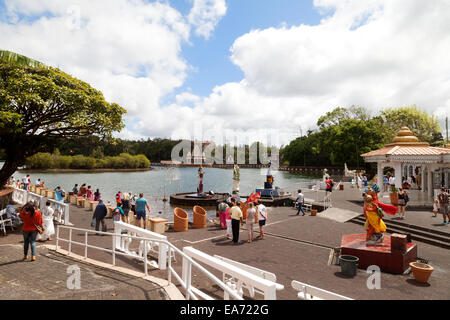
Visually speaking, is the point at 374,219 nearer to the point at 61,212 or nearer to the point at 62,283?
the point at 62,283

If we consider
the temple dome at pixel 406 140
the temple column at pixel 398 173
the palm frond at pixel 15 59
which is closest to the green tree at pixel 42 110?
the palm frond at pixel 15 59

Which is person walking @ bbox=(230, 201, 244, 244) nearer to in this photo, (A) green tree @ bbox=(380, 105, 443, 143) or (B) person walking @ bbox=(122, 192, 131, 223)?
(B) person walking @ bbox=(122, 192, 131, 223)

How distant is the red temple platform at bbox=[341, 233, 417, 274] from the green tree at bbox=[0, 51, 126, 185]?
13451 millimetres

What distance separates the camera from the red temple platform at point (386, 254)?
813 centimetres

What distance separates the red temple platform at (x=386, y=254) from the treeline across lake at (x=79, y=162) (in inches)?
3157

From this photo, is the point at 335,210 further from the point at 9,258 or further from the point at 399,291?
the point at 9,258

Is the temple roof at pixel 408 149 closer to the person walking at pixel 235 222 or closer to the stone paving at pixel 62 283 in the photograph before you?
the person walking at pixel 235 222

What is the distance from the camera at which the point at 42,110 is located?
13.9 meters

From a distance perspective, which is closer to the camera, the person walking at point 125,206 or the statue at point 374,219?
the statue at point 374,219

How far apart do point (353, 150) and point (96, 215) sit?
5599 centimetres

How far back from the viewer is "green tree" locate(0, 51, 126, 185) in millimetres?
12023

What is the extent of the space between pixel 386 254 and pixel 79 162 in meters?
99.1

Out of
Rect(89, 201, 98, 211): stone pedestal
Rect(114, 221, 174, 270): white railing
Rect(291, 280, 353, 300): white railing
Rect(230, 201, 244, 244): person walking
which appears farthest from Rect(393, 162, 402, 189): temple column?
Rect(89, 201, 98, 211): stone pedestal

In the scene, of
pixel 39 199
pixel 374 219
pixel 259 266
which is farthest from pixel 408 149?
pixel 39 199
